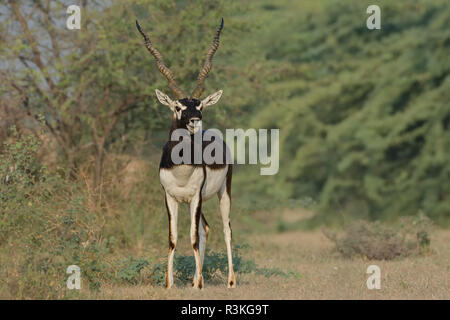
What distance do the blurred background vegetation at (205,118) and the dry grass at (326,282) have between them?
41.5 inches

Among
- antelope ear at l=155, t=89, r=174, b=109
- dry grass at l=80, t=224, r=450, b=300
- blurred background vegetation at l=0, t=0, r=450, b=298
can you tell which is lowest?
dry grass at l=80, t=224, r=450, b=300

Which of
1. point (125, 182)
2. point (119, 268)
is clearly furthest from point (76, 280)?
point (125, 182)

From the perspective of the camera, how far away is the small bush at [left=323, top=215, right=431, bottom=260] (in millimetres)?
12633

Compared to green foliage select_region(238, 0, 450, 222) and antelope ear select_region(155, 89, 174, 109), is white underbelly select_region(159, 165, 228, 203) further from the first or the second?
green foliage select_region(238, 0, 450, 222)

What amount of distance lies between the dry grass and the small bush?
248 mm

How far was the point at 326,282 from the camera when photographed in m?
9.75

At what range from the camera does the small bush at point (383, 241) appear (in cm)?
1263

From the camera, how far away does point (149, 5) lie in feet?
47.9

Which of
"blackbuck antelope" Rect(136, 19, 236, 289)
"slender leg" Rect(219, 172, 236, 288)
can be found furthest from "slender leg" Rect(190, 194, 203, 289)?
"slender leg" Rect(219, 172, 236, 288)

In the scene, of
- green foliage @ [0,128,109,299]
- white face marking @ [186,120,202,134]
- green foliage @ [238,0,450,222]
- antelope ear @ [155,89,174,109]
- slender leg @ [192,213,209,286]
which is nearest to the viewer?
green foliage @ [0,128,109,299]

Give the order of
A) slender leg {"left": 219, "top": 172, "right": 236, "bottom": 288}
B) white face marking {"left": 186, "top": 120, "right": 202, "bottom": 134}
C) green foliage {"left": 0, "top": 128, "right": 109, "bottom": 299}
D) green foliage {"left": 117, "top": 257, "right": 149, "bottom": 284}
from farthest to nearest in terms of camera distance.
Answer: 1. slender leg {"left": 219, "top": 172, "right": 236, "bottom": 288}
2. green foliage {"left": 117, "top": 257, "right": 149, "bottom": 284}
3. white face marking {"left": 186, "top": 120, "right": 202, "bottom": 134}
4. green foliage {"left": 0, "top": 128, "right": 109, "bottom": 299}

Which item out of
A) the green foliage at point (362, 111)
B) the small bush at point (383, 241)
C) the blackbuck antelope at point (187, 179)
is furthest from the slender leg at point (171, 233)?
the green foliage at point (362, 111)

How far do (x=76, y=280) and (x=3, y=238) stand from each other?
1360 millimetres

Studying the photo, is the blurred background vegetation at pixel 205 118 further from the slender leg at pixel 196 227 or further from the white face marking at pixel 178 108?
the white face marking at pixel 178 108
